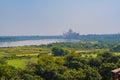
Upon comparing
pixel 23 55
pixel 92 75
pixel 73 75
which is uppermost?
Answer: pixel 73 75

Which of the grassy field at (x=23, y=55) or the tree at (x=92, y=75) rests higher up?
the tree at (x=92, y=75)

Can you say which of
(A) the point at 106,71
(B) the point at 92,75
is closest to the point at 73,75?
(B) the point at 92,75

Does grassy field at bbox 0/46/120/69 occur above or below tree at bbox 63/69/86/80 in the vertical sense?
below

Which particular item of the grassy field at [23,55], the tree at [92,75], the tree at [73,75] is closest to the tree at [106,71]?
the tree at [92,75]

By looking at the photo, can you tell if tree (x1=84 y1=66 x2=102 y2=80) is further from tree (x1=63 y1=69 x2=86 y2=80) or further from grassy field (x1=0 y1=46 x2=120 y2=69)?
grassy field (x1=0 y1=46 x2=120 y2=69)

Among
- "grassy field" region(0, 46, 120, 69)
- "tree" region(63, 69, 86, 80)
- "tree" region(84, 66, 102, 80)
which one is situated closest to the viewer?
"tree" region(63, 69, 86, 80)

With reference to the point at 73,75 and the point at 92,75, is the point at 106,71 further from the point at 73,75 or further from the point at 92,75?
the point at 73,75

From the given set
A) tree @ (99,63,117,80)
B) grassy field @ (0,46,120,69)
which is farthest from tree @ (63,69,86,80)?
grassy field @ (0,46,120,69)

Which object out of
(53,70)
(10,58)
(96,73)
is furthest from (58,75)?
(10,58)

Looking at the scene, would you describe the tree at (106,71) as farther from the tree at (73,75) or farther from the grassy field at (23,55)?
the grassy field at (23,55)

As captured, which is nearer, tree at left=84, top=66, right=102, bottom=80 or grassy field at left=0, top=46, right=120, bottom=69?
tree at left=84, top=66, right=102, bottom=80

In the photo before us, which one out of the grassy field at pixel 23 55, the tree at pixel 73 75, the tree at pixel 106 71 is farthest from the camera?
the grassy field at pixel 23 55
